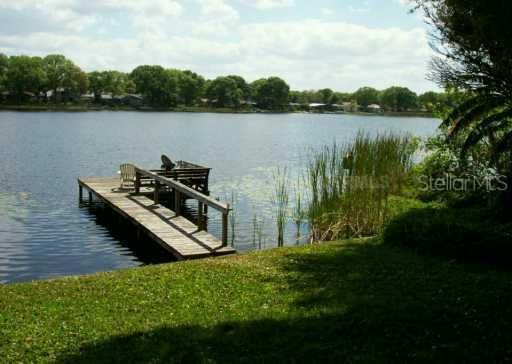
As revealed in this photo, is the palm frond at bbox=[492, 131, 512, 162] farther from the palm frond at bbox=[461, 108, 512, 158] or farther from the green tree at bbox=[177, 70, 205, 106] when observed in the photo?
the green tree at bbox=[177, 70, 205, 106]

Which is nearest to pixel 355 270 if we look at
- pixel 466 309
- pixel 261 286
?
pixel 261 286

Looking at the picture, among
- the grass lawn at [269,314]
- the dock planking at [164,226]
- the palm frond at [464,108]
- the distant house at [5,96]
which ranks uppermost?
the distant house at [5,96]

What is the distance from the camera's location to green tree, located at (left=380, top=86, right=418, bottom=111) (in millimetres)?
181125

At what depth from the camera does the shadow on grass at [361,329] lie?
543 centimetres

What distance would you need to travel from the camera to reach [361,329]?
6.08 m

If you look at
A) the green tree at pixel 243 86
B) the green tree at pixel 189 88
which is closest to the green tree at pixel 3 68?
the green tree at pixel 189 88

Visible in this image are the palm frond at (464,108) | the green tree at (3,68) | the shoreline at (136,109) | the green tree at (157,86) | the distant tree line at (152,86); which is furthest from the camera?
the green tree at (157,86)

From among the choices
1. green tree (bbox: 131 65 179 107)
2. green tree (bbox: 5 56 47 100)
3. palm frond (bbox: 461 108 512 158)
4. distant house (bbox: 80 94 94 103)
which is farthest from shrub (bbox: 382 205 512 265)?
green tree (bbox: 131 65 179 107)

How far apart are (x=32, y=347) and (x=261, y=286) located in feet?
11.0

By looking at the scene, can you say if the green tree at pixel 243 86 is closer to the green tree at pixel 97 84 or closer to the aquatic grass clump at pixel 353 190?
the green tree at pixel 97 84

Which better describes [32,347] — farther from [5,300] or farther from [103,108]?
[103,108]

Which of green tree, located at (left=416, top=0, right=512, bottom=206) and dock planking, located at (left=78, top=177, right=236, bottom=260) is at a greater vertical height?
green tree, located at (left=416, top=0, right=512, bottom=206)

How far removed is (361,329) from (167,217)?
10.1 m

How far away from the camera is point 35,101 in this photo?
124 meters
